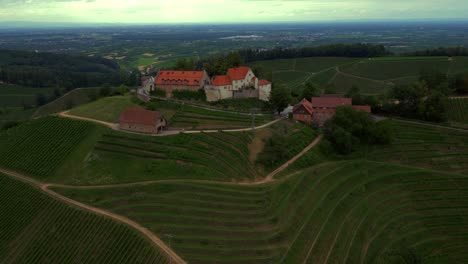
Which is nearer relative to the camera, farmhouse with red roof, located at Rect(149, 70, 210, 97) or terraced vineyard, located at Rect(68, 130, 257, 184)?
terraced vineyard, located at Rect(68, 130, 257, 184)

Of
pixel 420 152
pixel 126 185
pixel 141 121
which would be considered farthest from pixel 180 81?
pixel 420 152

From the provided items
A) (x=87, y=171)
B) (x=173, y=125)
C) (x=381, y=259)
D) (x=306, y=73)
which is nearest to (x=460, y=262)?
(x=381, y=259)

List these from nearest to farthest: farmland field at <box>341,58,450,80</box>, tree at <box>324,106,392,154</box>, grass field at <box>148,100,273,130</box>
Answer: tree at <box>324,106,392,154</box>, grass field at <box>148,100,273,130</box>, farmland field at <box>341,58,450,80</box>

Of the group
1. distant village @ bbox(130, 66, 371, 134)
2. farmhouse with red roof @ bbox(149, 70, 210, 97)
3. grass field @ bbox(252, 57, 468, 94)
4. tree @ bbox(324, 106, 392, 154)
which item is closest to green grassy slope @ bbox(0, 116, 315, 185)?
tree @ bbox(324, 106, 392, 154)

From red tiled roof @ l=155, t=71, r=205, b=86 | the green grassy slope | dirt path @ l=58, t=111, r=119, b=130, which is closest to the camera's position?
the green grassy slope

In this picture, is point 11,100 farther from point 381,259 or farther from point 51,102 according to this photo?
point 381,259

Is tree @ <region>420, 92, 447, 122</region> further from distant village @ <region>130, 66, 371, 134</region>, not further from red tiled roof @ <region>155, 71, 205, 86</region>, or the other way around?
red tiled roof @ <region>155, 71, 205, 86</region>

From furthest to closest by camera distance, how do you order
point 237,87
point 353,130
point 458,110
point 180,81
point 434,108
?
1. point 237,87
2. point 180,81
3. point 458,110
4. point 434,108
5. point 353,130

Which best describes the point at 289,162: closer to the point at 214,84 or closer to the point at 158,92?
the point at 214,84
